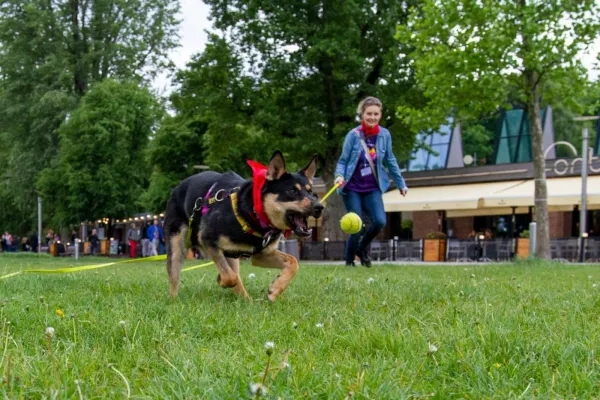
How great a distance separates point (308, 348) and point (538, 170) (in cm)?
1464

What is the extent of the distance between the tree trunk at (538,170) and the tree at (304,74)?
7131 millimetres

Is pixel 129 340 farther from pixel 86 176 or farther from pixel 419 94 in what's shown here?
pixel 86 176

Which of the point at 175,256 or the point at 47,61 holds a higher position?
the point at 47,61

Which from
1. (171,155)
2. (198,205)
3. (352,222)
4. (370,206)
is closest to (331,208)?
(171,155)

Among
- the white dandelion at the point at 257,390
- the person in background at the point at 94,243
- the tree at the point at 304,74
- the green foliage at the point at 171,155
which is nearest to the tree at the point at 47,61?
the person in background at the point at 94,243

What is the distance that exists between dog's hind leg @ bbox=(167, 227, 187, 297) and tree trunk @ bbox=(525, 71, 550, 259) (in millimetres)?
12465

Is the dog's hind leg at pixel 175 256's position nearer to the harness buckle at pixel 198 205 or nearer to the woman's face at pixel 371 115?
the harness buckle at pixel 198 205

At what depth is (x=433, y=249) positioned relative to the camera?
2367cm

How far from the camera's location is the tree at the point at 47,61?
33.8 metres

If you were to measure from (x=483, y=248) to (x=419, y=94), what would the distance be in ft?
19.7

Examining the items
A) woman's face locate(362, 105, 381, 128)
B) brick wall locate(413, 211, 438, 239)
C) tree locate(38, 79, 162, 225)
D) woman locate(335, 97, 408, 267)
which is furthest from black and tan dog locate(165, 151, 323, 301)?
brick wall locate(413, 211, 438, 239)

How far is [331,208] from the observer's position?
24031 mm

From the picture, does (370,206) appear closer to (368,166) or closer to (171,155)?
(368,166)

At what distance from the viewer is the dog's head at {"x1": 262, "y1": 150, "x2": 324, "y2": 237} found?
4887 millimetres
